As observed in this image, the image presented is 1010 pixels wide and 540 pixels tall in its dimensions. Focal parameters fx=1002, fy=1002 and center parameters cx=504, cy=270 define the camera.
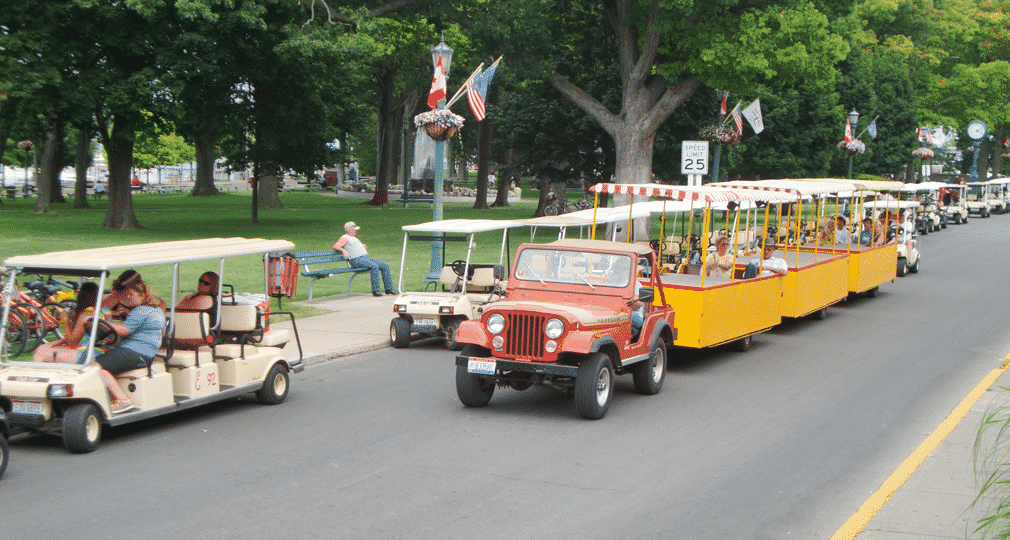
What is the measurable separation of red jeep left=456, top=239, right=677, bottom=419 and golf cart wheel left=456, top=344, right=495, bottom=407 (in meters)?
0.01

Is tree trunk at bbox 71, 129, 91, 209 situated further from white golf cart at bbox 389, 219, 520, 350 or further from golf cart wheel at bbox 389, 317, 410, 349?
golf cart wheel at bbox 389, 317, 410, 349

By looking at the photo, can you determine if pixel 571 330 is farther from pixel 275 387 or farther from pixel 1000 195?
pixel 1000 195

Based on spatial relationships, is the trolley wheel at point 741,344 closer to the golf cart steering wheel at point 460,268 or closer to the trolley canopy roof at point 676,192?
the trolley canopy roof at point 676,192

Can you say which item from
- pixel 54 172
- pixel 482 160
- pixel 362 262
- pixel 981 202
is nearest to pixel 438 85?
pixel 362 262

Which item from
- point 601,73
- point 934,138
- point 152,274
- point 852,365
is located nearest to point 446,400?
point 852,365

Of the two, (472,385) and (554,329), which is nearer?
(554,329)

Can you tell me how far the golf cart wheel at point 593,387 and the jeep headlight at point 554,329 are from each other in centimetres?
40

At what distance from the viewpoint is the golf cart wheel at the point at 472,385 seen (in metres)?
10.5

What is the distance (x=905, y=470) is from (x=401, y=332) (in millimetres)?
8080

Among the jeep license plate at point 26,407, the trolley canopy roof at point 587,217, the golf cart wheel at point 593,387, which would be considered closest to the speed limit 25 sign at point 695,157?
the trolley canopy roof at point 587,217

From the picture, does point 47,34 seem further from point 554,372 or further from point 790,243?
point 554,372

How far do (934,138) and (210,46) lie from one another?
2557 inches

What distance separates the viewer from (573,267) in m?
11.5

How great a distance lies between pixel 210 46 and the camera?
30.9 m
